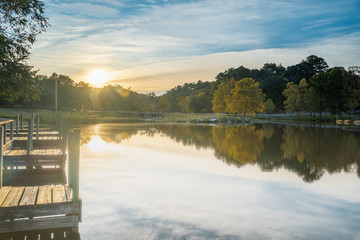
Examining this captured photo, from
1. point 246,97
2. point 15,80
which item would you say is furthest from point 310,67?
point 15,80

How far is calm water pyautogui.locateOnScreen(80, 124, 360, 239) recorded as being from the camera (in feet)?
21.4

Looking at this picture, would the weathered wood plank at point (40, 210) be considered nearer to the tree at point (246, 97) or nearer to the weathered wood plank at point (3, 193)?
the weathered wood plank at point (3, 193)

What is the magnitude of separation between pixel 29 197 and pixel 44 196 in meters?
0.26

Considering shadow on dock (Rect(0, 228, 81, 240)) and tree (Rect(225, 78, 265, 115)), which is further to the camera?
tree (Rect(225, 78, 265, 115))

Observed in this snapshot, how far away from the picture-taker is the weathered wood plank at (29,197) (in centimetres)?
596

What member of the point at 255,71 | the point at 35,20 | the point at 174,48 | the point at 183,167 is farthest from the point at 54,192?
the point at 255,71

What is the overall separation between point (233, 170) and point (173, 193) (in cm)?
413

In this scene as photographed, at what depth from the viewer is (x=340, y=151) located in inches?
731

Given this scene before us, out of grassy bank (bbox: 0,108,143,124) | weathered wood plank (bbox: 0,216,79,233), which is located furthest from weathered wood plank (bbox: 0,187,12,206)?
grassy bank (bbox: 0,108,143,124)

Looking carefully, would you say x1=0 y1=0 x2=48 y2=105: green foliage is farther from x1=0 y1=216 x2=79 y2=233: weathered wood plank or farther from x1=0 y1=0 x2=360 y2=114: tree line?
x1=0 y1=216 x2=79 y2=233: weathered wood plank

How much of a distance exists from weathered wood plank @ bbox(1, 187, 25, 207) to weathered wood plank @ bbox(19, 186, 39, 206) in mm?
78

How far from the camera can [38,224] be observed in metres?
6.01

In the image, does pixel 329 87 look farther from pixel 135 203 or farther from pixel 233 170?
pixel 135 203

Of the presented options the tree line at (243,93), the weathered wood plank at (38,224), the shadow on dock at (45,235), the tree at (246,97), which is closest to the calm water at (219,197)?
the shadow on dock at (45,235)
